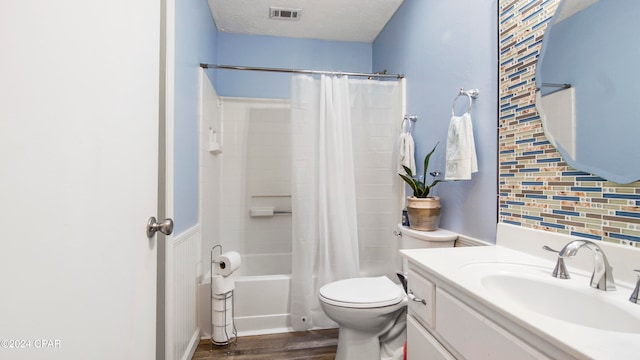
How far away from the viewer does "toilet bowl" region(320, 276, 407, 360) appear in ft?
4.79

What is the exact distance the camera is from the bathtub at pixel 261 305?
204cm

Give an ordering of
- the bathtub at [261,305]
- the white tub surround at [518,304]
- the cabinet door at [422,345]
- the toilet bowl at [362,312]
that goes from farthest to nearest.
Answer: the bathtub at [261,305], the toilet bowl at [362,312], the cabinet door at [422,345], the white tub surround at [518,304]

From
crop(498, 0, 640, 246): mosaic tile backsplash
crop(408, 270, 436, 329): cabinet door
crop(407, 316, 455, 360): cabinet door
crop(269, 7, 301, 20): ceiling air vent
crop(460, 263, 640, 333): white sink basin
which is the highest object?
crop(269, 7, 301, 20): ceiling air vent

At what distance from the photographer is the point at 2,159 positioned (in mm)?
401

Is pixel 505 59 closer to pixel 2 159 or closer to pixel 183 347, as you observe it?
pixel 2 159

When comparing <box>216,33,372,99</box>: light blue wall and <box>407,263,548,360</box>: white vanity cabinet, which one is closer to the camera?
<box>407,263,548,360</box>: white vanity cabinet

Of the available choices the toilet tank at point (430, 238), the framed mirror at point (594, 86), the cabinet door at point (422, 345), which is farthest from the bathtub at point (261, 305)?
the framed mirror at point (594, 86)

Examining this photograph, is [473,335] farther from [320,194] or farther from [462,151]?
[320,194]

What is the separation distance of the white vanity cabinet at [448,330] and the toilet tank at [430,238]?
45cm

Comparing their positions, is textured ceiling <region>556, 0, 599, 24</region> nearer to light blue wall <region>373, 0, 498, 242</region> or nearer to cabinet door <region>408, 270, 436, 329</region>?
light blue wall <region>373, 0, 498, 242</region>

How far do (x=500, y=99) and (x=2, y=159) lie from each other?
1.54m

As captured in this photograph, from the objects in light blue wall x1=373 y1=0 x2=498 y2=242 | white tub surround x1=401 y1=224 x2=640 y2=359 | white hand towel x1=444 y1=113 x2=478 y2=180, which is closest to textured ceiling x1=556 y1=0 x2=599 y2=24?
light blue wall x1=373 y1=0 x2=498 y2=242

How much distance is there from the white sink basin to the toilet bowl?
0.66 metres

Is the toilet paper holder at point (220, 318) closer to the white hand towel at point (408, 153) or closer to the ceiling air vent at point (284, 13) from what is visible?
the white hand towel at point (408, 153)
